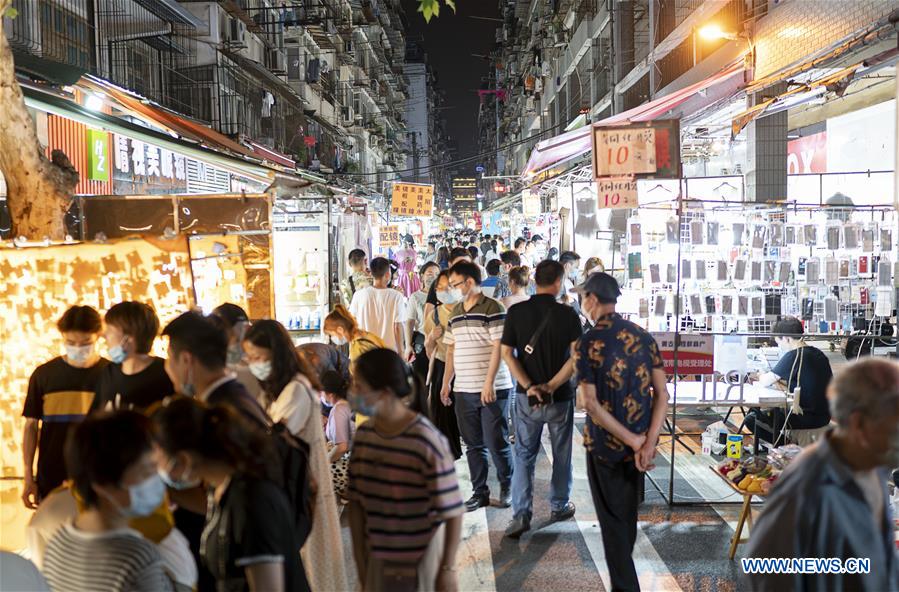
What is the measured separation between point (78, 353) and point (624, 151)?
5.75 metres

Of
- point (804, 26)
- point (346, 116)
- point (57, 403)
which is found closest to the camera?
point (57, 403)

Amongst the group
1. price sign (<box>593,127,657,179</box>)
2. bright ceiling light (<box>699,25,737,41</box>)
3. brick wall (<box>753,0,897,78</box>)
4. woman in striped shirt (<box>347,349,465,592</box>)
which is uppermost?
bright ceiling light (<box>699,25,737,41</box>)

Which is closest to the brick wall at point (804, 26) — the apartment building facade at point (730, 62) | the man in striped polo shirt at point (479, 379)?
the apartment building facade at point (730, 62)

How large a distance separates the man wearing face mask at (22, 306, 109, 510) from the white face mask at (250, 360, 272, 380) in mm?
1108

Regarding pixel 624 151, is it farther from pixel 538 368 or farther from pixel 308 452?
pixel 308 452

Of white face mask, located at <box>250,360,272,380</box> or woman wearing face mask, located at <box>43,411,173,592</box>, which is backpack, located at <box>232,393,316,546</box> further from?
white face mask, located at <box>250,360,272,380</box>

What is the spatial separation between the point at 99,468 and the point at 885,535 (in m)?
2.65

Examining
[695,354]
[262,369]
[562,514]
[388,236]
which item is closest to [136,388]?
[262,369]

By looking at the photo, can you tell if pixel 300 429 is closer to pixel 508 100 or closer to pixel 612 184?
pixel 612 184

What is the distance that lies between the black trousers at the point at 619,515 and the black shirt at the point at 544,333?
1384mm

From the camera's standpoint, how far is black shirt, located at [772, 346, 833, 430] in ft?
24.8

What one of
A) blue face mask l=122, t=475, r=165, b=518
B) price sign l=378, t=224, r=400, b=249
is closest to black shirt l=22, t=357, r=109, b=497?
blue face mask l=122, t=475, r=165, b=518

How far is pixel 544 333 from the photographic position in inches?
258

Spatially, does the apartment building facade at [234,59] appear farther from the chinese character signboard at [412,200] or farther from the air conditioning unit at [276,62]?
the chinese character signboard at [412,200]
